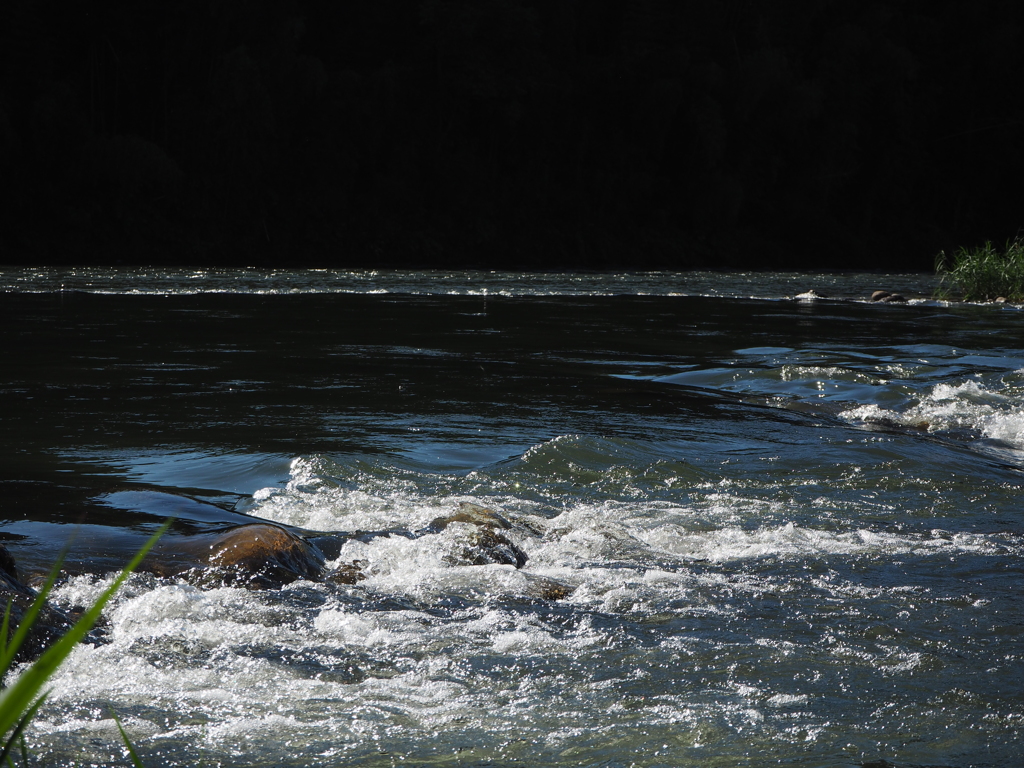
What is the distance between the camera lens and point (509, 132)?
40969 millimetres

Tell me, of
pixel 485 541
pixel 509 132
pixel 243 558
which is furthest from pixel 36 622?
pixel 509 132

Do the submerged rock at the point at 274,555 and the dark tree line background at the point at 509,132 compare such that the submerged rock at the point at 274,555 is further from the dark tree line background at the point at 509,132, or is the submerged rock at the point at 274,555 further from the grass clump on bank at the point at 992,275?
the dark tree line background at the point at 509,132

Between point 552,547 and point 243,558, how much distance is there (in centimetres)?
129

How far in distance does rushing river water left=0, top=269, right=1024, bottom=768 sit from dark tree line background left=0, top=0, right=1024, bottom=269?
25294 millimetres

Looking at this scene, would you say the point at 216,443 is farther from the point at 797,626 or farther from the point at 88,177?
the point at 88,177

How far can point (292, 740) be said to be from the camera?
271 cm

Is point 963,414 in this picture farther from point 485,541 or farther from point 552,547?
point 485,541

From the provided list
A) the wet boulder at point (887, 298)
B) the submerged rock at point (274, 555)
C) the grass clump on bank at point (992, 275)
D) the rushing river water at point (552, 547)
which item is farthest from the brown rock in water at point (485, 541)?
the wet boulder at point (887, 298)

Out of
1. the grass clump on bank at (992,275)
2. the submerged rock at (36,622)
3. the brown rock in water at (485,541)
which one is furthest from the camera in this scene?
the grass clump on bank at (992,275)

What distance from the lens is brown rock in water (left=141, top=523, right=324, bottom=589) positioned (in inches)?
157

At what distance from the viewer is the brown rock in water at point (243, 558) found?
398cm

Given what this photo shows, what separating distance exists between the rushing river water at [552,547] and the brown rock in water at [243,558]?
0.14 meters

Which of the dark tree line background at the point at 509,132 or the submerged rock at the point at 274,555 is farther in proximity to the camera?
the dark tree line background at the point at 509,132

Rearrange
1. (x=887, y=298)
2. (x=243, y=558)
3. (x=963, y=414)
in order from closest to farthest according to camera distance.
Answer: (x=243, y=558), (x=963, y=414), (x=887, y=298)
